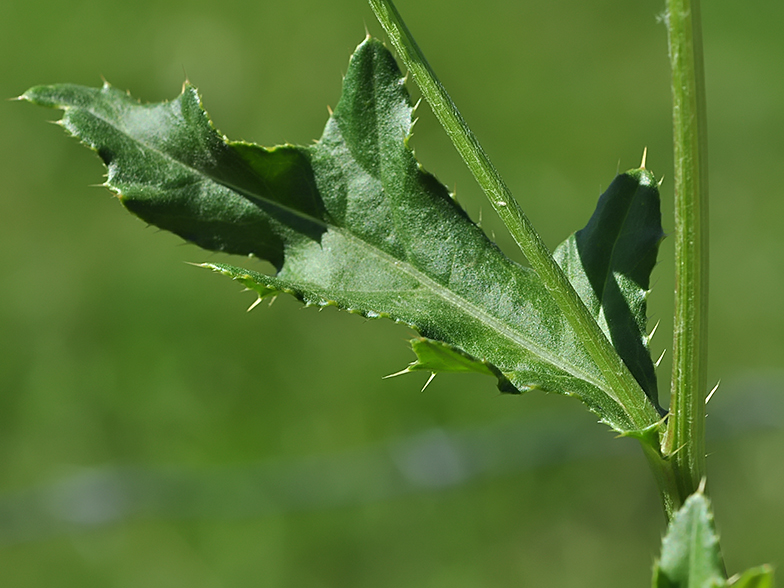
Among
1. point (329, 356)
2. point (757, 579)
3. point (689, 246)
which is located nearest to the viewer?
point (757, 579)

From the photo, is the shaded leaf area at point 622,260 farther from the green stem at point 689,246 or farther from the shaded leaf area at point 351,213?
the green stem at point 689,246

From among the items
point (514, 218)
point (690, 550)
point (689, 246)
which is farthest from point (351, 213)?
point (690, 550)

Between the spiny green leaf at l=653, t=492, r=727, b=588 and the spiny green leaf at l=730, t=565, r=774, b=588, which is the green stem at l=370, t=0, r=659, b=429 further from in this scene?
the spiny green leaf at l=730, t=565, r=774, b=588

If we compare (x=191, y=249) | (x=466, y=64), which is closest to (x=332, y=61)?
(x=466, y=64)

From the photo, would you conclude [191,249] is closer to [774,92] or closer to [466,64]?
[466,64]

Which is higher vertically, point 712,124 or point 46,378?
point 712,124

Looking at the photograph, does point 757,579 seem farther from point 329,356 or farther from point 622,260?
point 329,356

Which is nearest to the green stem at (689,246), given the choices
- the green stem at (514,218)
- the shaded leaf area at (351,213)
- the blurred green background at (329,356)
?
the green stem at (514,218)
